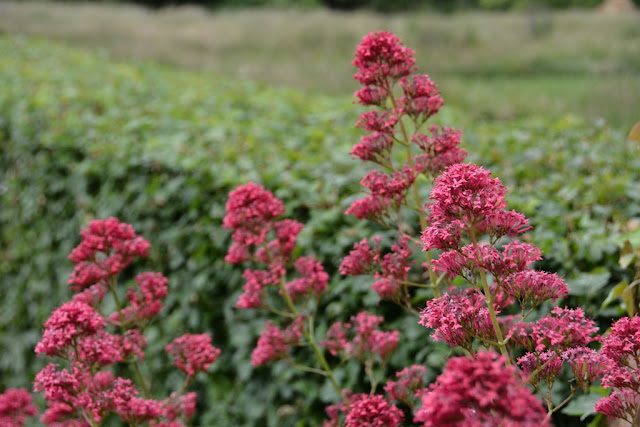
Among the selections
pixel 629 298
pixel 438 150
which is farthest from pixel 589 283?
pixel 438 150

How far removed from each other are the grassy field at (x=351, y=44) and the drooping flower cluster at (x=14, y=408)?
24.9 feet

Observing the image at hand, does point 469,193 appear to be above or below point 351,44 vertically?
below

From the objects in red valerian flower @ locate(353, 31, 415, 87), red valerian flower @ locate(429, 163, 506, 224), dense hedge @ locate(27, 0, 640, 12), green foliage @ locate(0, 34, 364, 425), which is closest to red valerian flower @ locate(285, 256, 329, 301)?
green foliage @ locate(0, 34, 364, 425)

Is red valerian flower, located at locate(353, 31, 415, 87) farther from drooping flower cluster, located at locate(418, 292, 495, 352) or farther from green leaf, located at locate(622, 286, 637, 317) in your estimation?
green leaf, located at locate(622, 286, 637, 317)

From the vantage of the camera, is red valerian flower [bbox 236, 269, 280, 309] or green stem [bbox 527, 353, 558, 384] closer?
green stem [bbox 527, 353, 558, 384]

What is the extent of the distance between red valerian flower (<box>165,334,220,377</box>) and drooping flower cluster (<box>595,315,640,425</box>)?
51.2 inches

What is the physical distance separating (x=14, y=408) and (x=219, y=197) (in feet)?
5.21

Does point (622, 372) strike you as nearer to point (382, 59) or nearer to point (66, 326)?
point (382, 59)

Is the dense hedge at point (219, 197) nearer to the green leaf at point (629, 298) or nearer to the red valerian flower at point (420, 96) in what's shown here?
the green leaf at point (629, 298)

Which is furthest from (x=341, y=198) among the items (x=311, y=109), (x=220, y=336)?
(x=311, y=109)

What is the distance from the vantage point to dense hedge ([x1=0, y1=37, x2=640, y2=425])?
2686mm

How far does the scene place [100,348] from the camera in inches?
63.1

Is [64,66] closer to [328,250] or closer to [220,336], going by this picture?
[220,336]

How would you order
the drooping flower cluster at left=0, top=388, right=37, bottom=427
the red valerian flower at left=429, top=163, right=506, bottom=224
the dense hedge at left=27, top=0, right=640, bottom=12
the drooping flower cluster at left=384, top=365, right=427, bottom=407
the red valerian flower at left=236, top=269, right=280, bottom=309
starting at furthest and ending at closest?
1. the dense hedge at left=27, top=0, right=640, bottom=12
2. the drooping flower cluster at left=0, top=388, right=37, bottom=427
3. the red valerian flower at left=236, top=269, right=280, bottom=309
4. the drooping flower cluster at left=384, top=365, right=427, bottom=407
5. the red valerian flower at left=429, top=163, right=506, bottom=224
